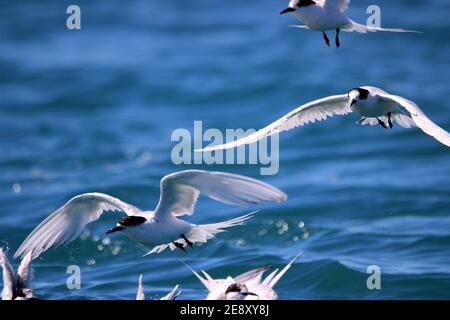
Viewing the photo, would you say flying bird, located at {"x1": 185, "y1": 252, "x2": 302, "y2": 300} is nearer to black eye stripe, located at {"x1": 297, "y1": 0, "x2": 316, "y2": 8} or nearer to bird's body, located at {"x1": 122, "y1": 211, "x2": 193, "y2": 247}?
bird's body, located at {"x1": 122, "y1": 211, "x2": 193, "y2": 247}

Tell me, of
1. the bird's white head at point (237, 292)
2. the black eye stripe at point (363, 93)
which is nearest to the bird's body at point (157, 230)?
the bird's white head at point (237, 292)

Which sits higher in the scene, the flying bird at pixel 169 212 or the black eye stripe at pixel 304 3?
the black eye stripe at pixel 304 3

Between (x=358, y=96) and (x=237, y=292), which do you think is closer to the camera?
(x=237, y=292)

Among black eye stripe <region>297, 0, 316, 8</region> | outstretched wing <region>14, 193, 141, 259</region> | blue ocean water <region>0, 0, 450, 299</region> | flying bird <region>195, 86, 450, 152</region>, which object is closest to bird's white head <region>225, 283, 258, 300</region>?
flying bird <region>195, 86, 450, 152</region>

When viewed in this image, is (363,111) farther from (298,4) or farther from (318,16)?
(298,4)

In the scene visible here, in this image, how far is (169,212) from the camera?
11555 millimetres

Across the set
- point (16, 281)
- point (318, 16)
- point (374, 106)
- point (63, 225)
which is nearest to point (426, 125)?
point (374, 106)

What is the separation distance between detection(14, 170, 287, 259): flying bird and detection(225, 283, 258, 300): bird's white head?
2.28 feet

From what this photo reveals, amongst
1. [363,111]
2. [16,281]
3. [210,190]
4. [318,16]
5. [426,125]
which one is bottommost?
[16,281]

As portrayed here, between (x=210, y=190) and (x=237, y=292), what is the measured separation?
47.4 inches

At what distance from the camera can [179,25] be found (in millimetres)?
39875

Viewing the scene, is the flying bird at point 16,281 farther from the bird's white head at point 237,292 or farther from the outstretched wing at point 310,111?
the outstretched wing at point 310,111

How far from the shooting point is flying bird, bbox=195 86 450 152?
10984 mm

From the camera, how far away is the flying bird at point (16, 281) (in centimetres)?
1175
